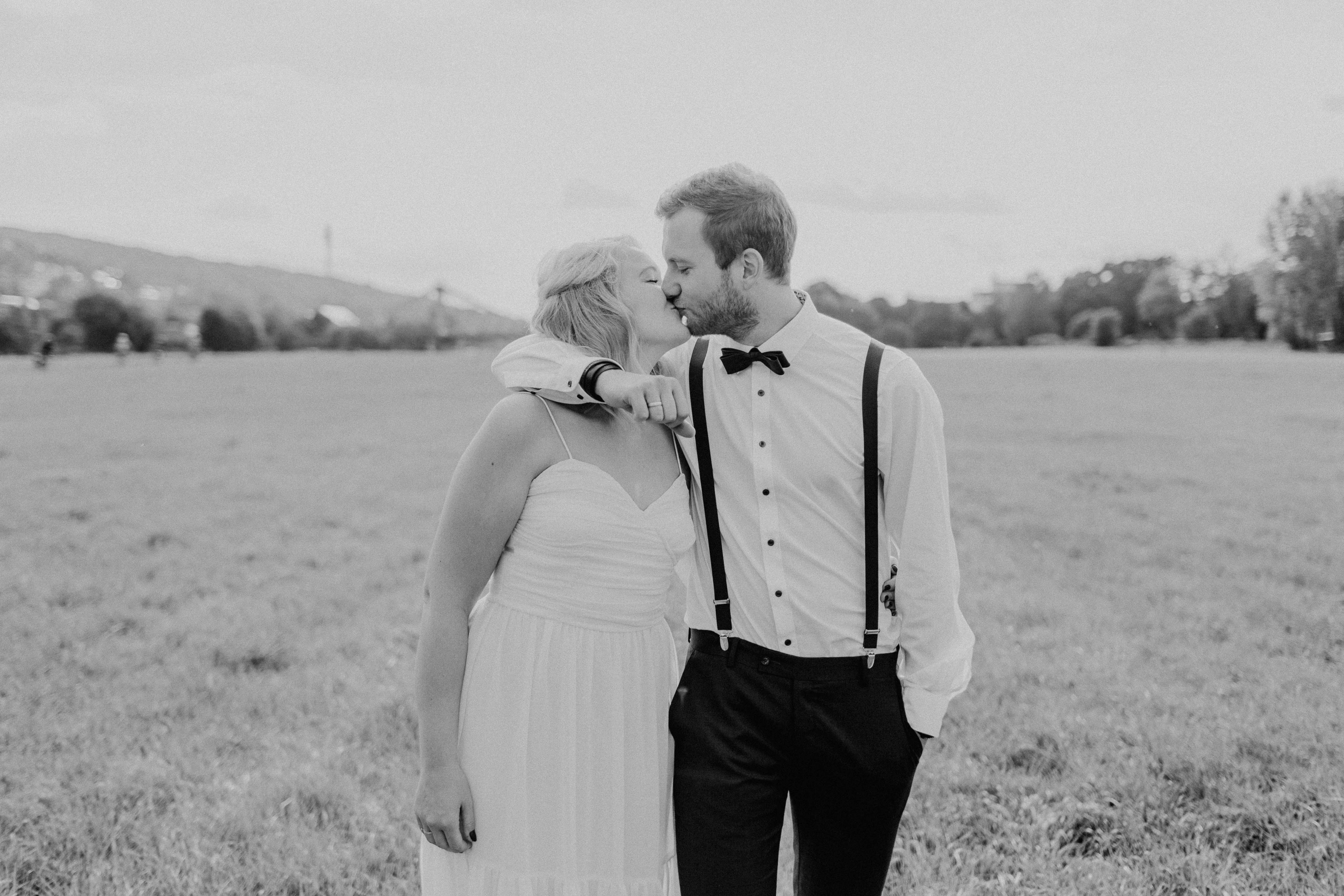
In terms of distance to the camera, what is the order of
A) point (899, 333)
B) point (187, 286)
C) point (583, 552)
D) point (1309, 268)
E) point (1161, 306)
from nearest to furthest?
point (583, 552) < point (1309, 268) < point (899, 333) < point (1161, 306) < point (187, 286)

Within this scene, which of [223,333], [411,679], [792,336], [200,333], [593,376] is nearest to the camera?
[593,376]

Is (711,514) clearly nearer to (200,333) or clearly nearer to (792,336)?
(792,336)

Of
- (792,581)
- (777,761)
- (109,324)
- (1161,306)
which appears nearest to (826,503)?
(792,581)

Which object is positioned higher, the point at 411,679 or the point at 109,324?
the point at 109,324

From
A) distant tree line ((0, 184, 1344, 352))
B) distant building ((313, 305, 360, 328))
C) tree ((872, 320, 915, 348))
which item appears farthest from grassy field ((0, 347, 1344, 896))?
distant building ((313, 305, 360, 328))

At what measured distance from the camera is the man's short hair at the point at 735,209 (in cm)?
275

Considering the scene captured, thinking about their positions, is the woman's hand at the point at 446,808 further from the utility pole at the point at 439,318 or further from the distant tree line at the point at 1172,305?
the utility pole at the point at 439,318

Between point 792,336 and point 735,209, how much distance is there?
16.4 inches

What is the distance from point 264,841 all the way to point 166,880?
1.33 ft

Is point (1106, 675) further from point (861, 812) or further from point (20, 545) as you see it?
point (20, 545)

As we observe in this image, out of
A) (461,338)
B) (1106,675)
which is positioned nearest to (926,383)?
(1106,675)

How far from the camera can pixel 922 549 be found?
273 cm

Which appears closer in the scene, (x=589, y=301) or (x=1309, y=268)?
(x=589, y=301)

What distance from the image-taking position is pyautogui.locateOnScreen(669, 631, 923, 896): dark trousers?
2725 mm
